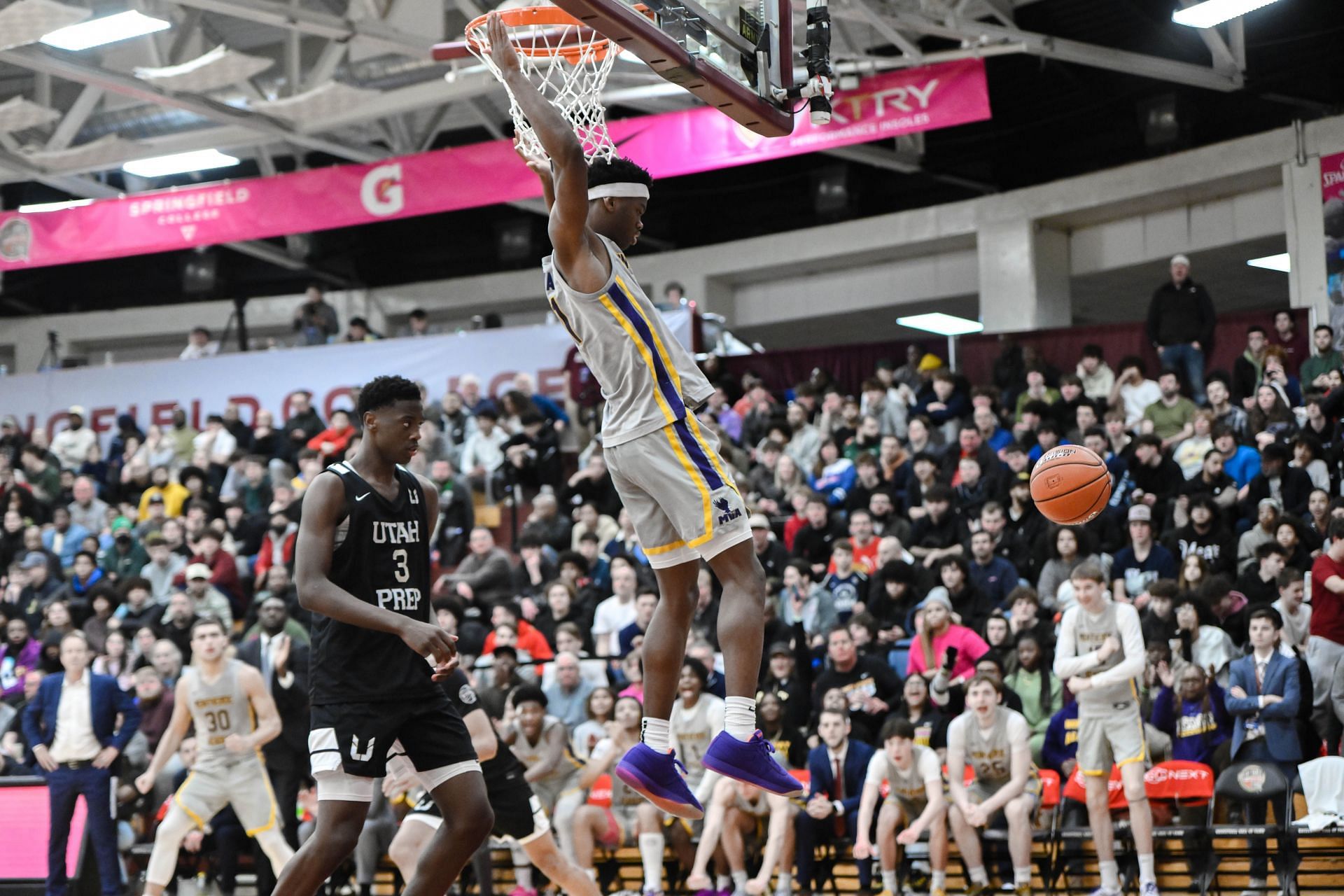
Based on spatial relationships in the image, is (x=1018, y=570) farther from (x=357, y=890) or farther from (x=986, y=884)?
(x=357, y=890)

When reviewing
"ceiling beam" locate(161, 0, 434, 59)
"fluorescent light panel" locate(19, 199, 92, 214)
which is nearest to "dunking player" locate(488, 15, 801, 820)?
"ceiling beam" locate(161, 0, 434, 59)

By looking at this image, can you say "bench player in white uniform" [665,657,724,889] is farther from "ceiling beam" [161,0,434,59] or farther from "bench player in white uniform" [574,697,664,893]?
"ceiling beam" [161,0,434,59]

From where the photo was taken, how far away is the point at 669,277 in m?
23.2

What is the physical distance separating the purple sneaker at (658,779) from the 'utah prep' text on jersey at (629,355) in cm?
109

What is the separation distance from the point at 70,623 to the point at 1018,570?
9.20 metres

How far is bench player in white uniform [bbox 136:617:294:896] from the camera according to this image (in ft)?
36.3

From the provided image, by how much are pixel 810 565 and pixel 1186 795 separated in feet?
12.6

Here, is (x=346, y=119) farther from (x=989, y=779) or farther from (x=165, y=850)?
(x=989, y=779)

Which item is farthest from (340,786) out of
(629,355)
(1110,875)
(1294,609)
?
(1294,609)

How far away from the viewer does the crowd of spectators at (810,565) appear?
11492 millimetres

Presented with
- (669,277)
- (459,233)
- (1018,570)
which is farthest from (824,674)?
(459,233)

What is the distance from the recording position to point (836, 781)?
11469mm

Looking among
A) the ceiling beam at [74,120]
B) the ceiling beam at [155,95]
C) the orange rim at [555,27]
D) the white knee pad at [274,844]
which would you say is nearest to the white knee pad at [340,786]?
the orange rim at [555,27]

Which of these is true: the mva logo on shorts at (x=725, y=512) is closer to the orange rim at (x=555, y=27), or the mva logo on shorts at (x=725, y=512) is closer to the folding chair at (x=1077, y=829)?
the orange rim at (x=555, y=27)
